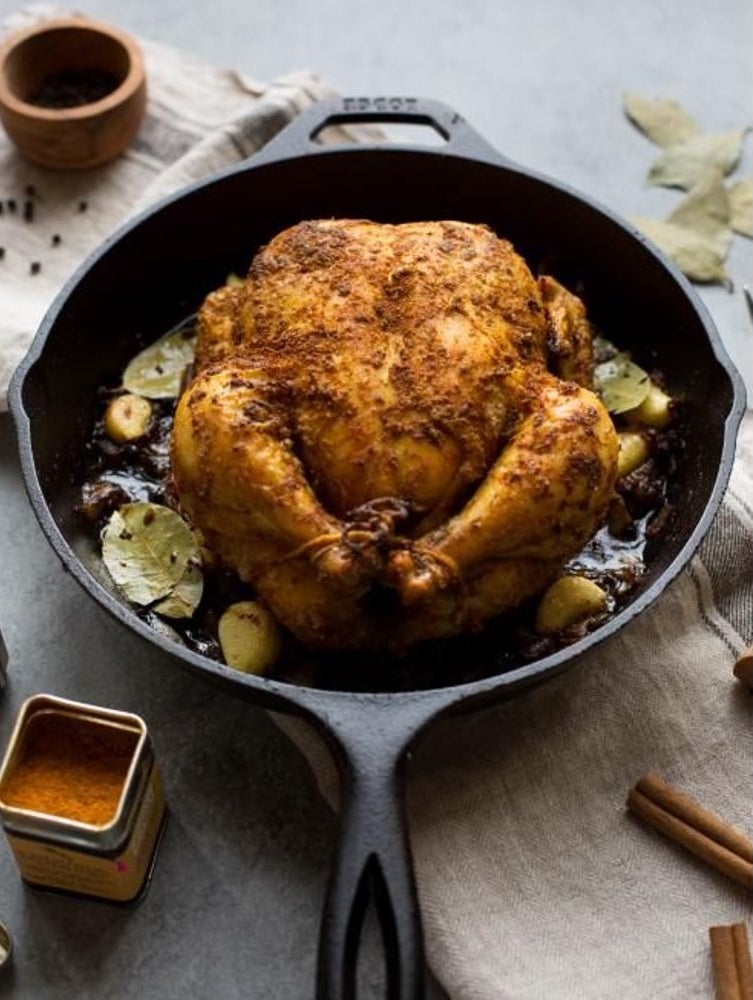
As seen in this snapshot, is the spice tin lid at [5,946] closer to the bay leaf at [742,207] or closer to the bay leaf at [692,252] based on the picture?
the bay leaf at [692,252]

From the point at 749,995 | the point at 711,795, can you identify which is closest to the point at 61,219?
the point at 711,795

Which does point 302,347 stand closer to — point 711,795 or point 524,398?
point 524,398

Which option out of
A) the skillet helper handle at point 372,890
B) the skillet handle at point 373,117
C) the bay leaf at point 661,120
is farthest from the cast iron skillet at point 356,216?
the bay leaf at point 661,120

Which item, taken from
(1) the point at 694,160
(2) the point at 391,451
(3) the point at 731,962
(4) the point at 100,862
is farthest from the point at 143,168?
(3) the point at 731,962

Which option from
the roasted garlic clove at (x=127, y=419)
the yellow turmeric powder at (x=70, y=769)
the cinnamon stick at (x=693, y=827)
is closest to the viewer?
the yellow turmeric powder at (x=70, y=769)

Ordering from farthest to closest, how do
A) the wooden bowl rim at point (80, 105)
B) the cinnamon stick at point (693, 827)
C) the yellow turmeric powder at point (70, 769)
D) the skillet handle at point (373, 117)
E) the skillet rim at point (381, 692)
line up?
the wooden bowl rim at point (80, 105) < the skillet handle at point (373, 117) < the cinnamon stick at point (693, 827) < the yellow turmeric powder at point (70, 769) < the skillet rim at point (381, 692)
